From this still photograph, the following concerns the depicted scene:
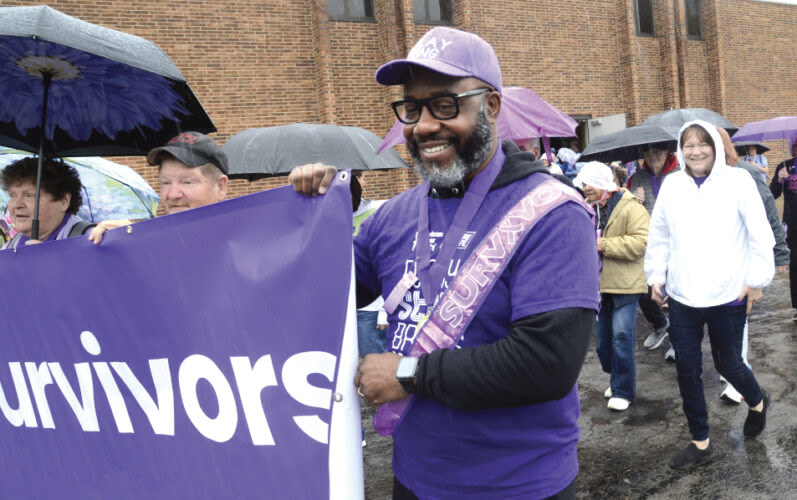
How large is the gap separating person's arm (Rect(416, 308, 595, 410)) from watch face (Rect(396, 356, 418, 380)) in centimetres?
2

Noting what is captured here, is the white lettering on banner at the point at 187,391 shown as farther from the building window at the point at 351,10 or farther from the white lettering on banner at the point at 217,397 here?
the building window at the point at 351,10

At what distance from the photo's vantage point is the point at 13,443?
7.98 feet

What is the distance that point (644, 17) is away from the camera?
16.1m

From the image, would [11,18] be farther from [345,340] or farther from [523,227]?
[523,227]

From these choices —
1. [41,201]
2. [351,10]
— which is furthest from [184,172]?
[351,10]

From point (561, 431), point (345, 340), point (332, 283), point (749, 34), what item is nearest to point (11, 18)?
point (332, 283)

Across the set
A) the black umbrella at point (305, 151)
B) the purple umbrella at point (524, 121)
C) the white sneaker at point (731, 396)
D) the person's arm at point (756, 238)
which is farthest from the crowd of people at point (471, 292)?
the purple umbrella at point (524, 121)

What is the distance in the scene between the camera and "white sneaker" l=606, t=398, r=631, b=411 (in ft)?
15.2

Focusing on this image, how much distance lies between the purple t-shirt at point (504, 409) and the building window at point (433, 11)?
1187cm

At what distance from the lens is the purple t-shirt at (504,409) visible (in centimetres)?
153

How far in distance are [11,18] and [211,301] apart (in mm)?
1139

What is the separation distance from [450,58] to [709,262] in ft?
8.31

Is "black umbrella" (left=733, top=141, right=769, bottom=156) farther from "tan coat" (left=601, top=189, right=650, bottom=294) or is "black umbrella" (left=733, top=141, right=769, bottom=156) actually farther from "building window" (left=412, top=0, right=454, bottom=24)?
"tan coat" (left=601, top=189, right=650, bottom=294)

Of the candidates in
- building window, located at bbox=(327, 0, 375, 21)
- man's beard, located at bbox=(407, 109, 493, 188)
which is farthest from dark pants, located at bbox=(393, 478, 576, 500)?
building window, located at bbox=(327, 0, 375, 21)
